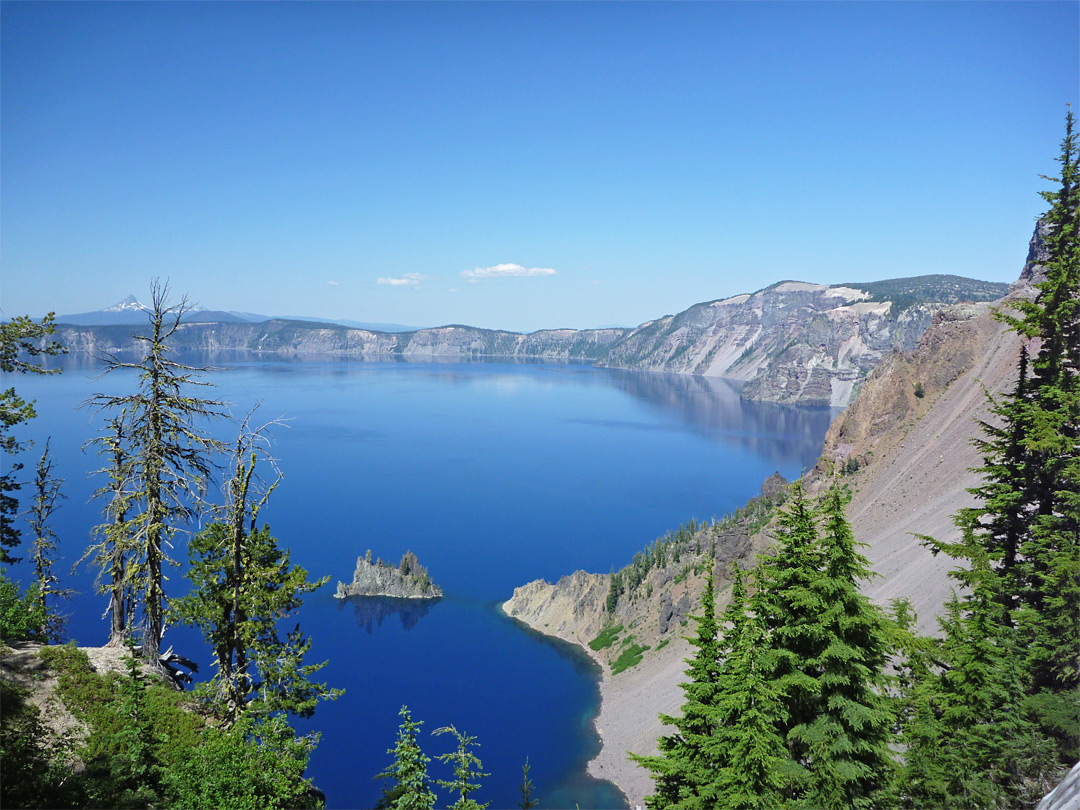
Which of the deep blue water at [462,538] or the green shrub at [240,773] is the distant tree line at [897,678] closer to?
the green shrub at [240,773]

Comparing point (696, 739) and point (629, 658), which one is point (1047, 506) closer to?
point (696, 739)

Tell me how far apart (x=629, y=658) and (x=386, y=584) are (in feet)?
111

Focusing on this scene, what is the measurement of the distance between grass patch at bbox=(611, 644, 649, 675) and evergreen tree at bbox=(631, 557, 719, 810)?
49.9m

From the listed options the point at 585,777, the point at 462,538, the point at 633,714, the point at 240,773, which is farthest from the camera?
the point at 462,538

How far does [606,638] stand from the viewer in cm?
6919

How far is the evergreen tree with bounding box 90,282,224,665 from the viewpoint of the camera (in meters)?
14.7

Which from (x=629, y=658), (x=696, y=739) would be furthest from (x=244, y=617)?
(x=629, y=658)

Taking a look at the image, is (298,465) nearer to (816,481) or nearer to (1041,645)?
(816,481)

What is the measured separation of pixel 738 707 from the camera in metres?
12.1

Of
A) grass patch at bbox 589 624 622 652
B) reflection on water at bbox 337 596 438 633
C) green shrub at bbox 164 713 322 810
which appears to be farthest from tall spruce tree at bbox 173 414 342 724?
reflection on water at bbox 337 596 438 633

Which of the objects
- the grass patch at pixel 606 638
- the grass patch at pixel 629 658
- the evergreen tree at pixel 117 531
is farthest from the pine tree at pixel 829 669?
the grass patch at pixel 606 638

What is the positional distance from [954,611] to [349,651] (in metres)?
63.1

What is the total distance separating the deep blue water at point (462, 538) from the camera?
52.1m

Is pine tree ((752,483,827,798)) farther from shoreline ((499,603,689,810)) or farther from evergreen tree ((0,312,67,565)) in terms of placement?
shoreline ((499,603,689,810))
